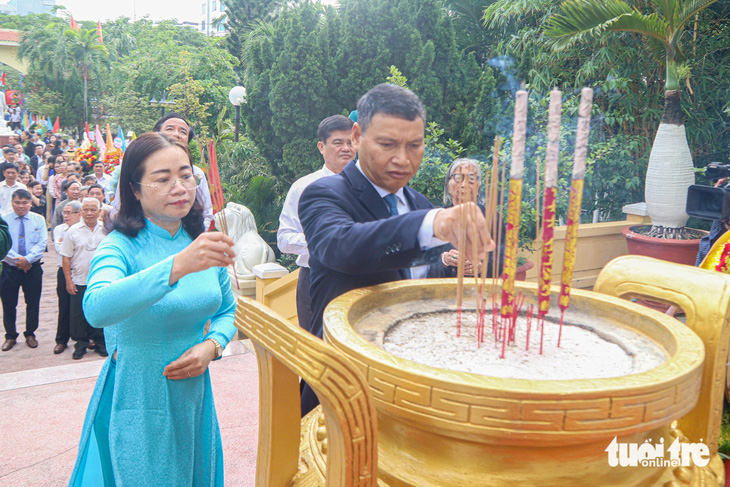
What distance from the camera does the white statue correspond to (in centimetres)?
593

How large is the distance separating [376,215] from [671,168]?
557cm

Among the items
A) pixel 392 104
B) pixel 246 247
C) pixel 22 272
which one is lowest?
pixel 22 272

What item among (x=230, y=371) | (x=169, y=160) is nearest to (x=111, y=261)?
(x=169, y=160)

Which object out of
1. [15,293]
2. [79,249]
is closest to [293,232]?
[79,249]

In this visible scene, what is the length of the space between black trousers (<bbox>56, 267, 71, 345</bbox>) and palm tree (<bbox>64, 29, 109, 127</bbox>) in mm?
24602

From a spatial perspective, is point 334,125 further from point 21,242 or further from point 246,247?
point 21,242

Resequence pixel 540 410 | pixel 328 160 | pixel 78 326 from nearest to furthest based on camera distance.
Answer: pixel 540 410 → pixel 328 160 → pixel 78 326

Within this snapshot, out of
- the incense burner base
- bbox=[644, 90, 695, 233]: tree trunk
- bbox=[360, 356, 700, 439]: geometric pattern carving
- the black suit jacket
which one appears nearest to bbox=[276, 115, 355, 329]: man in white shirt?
the black suit jacket

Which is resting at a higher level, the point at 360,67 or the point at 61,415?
the point at 360,67

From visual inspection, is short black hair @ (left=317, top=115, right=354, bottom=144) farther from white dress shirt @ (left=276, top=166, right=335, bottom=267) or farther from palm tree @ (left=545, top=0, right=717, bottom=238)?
palm tree @ (left=545, top=0, right=717, bottom=238)

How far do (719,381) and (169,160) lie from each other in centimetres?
162

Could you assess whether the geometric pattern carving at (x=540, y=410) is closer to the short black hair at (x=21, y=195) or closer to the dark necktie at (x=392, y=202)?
the dark necktie at (x=392, y=202)

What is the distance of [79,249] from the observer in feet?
16.3

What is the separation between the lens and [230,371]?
413 centimetres
